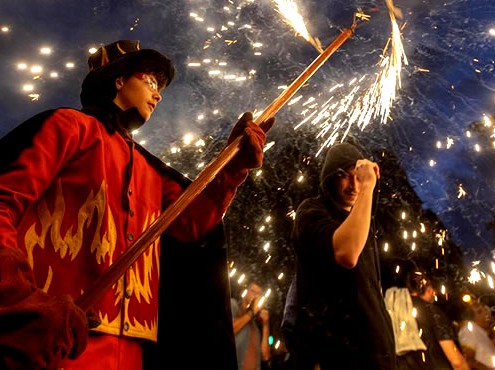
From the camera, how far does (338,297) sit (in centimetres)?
280

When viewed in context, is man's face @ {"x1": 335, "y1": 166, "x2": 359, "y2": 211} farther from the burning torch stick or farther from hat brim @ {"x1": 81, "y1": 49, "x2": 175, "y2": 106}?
hat brim @ {"x1": 81, "y1": 49, "x2": 175, "y2": 106}

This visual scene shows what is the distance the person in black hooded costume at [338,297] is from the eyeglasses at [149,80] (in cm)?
147

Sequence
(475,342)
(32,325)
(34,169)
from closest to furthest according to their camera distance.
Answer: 1. (32,325)
2. (34,169)
3. (475,342)

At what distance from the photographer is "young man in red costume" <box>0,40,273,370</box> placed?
141cm

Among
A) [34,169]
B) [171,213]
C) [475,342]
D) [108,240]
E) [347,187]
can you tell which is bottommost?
[475,342]

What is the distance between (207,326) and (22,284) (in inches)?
52.6

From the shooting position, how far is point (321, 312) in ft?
9.21

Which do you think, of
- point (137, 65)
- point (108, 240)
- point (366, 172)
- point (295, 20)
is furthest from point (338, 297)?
point (295, 20)

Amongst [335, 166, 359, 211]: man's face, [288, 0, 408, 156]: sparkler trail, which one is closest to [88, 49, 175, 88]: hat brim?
[288, 0, 408, 156]: sparkler trail

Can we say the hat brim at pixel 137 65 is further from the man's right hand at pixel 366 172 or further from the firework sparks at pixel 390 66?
the firework sparks at pixel 390 66

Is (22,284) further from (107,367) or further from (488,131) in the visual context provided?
(488,131)

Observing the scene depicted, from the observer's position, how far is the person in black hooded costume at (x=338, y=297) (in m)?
2.63

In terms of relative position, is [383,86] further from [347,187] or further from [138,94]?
[138,94]

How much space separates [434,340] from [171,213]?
195 inches
